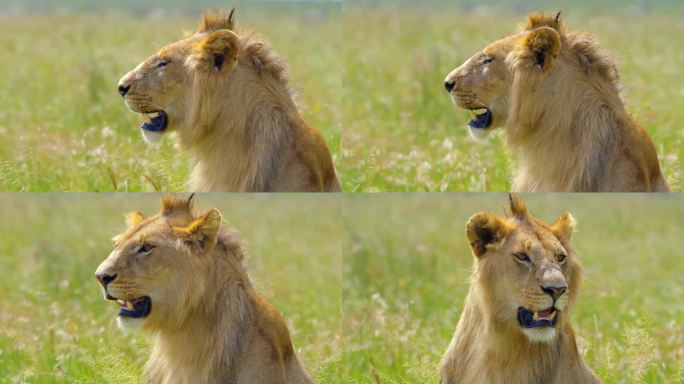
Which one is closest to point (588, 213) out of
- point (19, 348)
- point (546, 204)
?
point (546, 204)

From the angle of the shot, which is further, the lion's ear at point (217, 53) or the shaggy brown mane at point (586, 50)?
the shaggy brown mane at point (586, 50)

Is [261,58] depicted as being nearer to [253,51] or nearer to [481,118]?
[253,51]

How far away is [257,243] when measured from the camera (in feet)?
35.5

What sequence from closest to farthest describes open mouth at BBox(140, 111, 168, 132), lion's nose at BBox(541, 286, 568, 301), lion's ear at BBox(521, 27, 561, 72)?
lion's nose at BBox(541, 286, 568, 301)
lion's ear at BBox(521, 27, 561, 72)
open mouth at BBox(140, 111, 168, 132)

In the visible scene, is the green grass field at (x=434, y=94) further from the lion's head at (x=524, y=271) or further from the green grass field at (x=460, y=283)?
the lion's head at (x=524, y=271)

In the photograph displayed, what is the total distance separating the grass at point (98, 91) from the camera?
8391 millimetres

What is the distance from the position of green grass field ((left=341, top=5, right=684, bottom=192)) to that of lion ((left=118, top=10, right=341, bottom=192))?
4.22ft

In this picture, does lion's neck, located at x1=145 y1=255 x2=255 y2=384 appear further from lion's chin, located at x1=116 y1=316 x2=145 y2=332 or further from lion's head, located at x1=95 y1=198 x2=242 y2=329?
lion's chin, located at x1=116 y1=316 x2=145 y2=332

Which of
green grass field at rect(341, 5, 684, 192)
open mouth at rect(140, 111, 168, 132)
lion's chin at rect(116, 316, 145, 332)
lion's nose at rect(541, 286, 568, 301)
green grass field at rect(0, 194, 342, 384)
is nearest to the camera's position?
lion's nose at rect(541, 286, 568, 301)

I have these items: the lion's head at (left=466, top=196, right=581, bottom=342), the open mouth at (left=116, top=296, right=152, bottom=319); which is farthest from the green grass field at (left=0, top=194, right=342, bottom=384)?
the lion's head at (left=466, top=196, right=581, bottom=342)

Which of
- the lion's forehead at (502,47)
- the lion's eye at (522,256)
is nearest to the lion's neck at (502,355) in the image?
the lion's eye at (522,256)

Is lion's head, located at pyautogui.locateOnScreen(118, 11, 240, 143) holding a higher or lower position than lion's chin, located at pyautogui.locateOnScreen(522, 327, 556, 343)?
higher

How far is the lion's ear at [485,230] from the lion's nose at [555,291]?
0.41m

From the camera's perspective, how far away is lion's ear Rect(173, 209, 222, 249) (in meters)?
6.13
